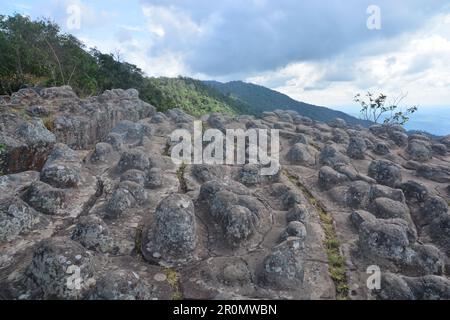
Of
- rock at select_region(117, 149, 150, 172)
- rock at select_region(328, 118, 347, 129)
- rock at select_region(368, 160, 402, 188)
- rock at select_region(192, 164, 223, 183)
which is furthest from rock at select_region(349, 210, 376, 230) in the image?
rock at select_region(328, 118, 347, 129)

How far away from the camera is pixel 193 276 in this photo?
23.3ft

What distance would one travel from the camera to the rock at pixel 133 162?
1123 cm

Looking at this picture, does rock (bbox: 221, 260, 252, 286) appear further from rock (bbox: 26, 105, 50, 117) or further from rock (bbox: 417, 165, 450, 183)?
rock (bbox: 26, 105, 50, 117)

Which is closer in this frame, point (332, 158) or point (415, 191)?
point (415, 191)

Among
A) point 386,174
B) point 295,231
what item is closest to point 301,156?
point 386,174

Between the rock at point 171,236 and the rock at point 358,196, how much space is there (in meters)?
4.82

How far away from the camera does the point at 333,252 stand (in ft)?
26.9

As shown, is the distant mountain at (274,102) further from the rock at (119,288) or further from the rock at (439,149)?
the rock at (119,288)

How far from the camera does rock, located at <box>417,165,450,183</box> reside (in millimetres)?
13011

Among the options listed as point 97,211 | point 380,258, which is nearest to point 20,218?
point 97,211

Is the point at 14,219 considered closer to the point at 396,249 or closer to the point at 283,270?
the point at 283,270

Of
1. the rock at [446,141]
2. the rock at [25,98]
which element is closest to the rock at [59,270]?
the rock at [25,98]

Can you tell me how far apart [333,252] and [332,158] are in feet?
18.9
